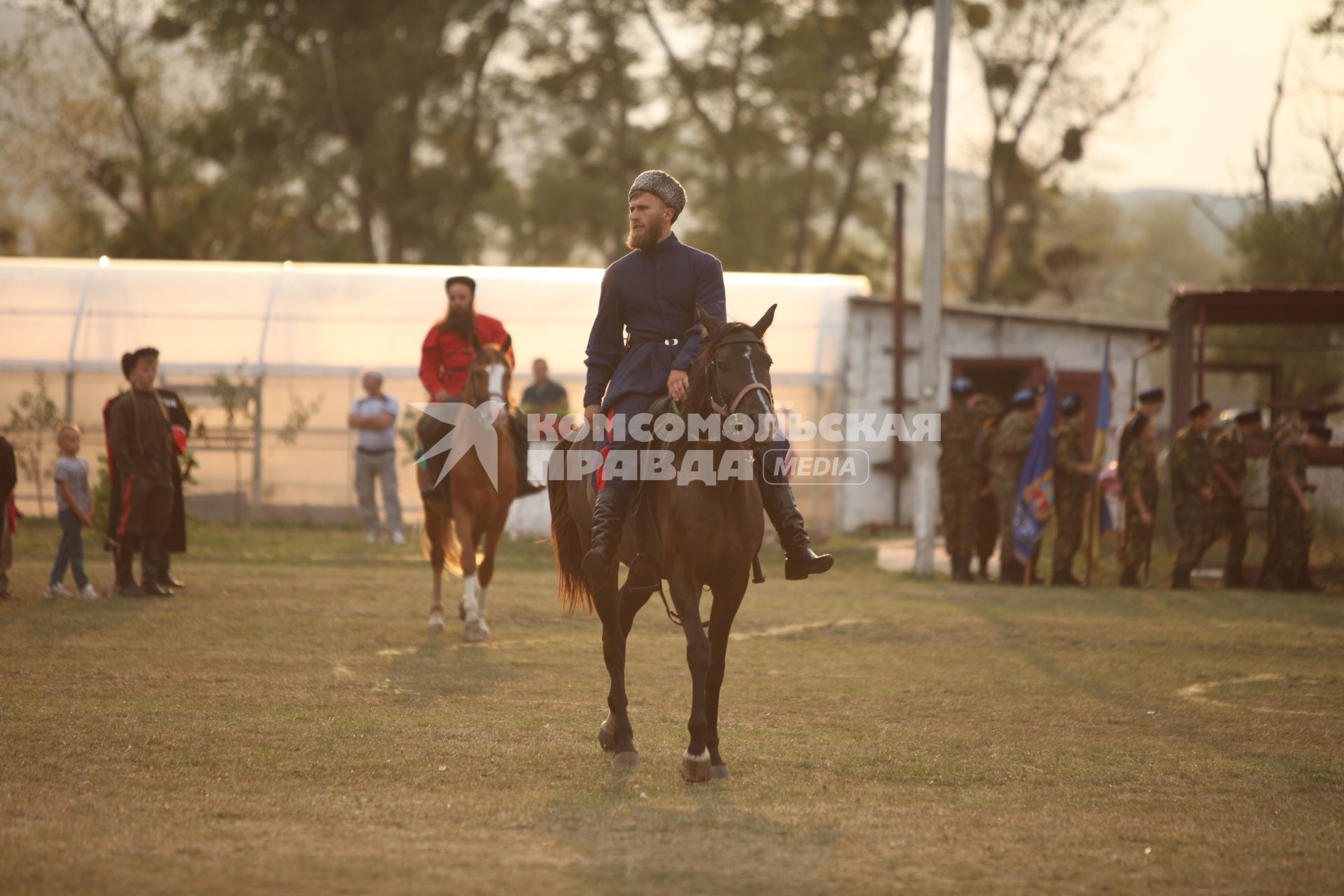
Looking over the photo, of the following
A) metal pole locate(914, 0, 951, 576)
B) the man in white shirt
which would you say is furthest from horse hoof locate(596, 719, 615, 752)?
the man in white shirt

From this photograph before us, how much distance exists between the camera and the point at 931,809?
6.00 metres

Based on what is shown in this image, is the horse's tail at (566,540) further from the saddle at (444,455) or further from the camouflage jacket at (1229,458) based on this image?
the camouflage jacket at (1229,458)

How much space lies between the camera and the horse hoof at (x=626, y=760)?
22.3ft

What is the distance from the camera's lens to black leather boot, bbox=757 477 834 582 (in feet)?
22.5

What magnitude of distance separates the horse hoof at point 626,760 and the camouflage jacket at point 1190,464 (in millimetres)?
11304

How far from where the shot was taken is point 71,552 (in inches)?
522

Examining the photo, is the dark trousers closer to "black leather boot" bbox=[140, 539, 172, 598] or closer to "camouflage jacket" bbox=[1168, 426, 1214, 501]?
"black leather boot" bbox=[140, 539, 172, 598]

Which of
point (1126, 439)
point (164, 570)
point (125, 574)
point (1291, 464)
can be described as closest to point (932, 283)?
point (1126, 439)

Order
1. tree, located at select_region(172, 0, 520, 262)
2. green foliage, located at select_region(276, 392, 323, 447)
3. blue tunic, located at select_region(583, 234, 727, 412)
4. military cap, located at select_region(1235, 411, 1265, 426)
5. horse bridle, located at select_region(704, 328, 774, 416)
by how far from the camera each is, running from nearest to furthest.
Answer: horse bridle, located at select_region(704, 328, 774, 416)
blue tunic, located at select_region(583, 234, 727, 412)
military cap, located at select_region(1235, 411, 1265, 426)
green foliage, located at select_region(276, 392, 323, 447)
tree, located at select_region(172, 0, 520, 262)

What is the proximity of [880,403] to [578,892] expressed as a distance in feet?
65.3

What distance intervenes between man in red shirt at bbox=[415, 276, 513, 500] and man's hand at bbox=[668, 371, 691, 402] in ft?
16.3

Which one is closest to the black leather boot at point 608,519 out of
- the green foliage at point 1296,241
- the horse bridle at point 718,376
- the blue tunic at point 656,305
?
the blue tunic at point 656,305

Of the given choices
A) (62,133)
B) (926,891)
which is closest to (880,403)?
(926,891)

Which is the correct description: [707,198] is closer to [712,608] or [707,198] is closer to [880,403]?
[880,403]
